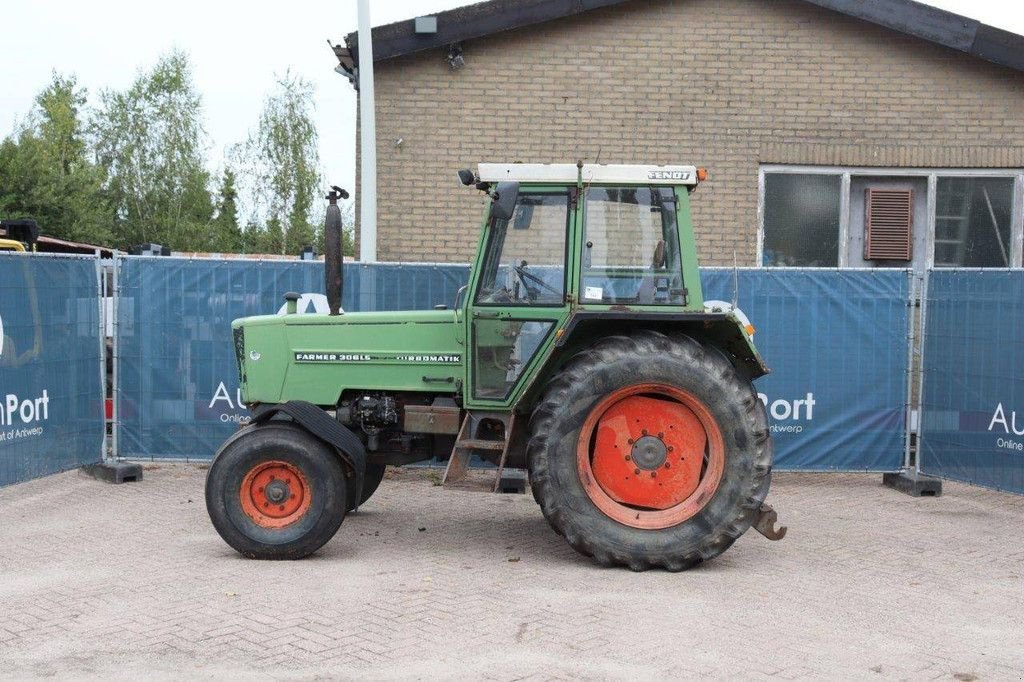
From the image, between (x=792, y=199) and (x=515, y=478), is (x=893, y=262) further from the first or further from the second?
(x=515, y=478)

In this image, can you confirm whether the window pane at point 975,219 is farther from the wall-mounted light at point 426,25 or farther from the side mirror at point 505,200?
the side mirror at point 505,200

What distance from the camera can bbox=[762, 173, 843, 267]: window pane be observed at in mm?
12945

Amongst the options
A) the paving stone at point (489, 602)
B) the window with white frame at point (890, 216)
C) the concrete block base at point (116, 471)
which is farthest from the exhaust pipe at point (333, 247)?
the window with white frame at point (890, 216)

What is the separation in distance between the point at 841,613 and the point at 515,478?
418 cm

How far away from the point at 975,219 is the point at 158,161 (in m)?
44.2

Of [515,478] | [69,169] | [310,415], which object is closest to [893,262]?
[515,478]

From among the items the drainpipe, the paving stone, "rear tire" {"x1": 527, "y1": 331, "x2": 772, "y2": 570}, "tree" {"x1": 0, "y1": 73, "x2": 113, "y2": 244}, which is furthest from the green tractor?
"tree" {"x1": 0, "y1": 73, "x2": 113, "y2": 244}

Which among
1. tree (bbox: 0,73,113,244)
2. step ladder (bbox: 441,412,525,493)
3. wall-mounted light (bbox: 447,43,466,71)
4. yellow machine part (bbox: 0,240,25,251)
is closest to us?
step ladder (bbox: 441,412,525,493)

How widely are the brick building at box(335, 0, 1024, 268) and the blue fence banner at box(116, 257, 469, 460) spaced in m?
2.09

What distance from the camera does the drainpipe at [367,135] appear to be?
11.7 m

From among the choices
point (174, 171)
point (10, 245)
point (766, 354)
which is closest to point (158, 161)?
point (174, 171)

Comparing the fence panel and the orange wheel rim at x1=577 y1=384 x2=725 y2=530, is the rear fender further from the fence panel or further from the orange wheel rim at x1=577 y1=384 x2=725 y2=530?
the fence panel

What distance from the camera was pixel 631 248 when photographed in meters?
7.59

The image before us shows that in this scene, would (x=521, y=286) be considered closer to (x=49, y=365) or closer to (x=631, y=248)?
(x=631, y=248)
